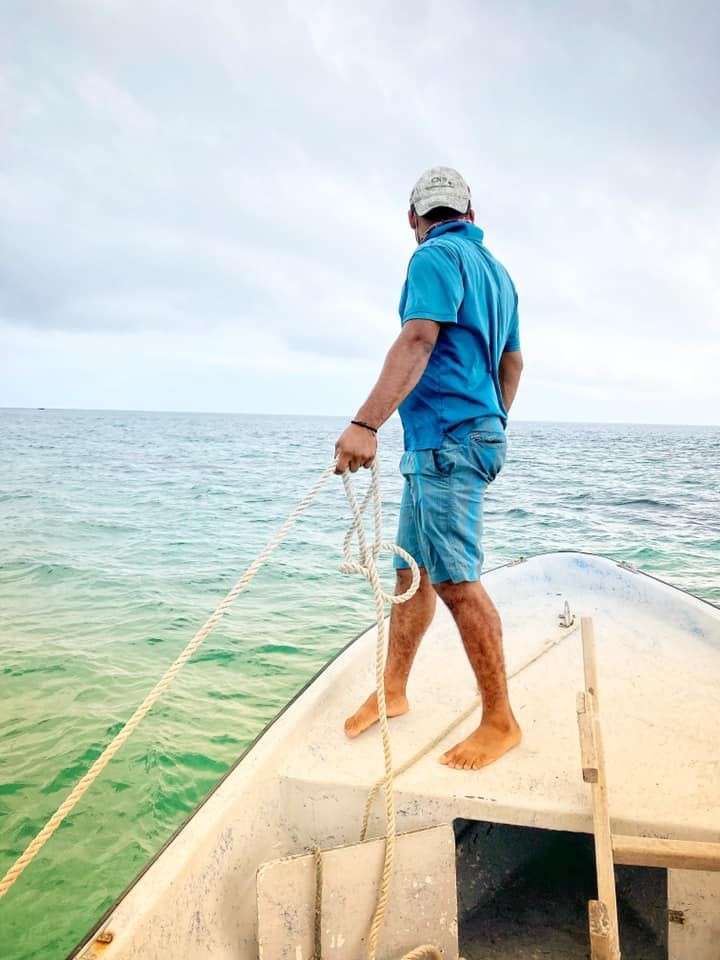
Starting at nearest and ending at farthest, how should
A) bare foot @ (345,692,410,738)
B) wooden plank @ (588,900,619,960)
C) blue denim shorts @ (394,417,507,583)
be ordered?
wooden plank @ (588,900,619,960) → blue denim shorts @ (394,417,507,583) → bare foot @ (345,692,410,738)

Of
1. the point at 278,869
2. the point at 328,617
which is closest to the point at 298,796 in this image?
the point at 278,869

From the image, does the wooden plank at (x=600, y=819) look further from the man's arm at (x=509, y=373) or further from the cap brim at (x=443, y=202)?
the cap brim at (x=443, y=202)

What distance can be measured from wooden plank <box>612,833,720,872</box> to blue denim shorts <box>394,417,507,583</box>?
0.84 metres

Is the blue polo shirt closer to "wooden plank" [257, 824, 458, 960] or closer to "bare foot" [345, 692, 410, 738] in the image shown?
"bare foot" [345, 692, 410, 738]

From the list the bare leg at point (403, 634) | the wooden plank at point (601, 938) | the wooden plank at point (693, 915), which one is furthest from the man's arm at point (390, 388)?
the wooden plank at point (693, 915)

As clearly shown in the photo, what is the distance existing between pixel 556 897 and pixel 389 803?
100 cm

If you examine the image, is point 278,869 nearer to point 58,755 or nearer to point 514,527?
point 58,755

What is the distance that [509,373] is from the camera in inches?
102

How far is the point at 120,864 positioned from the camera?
2.98 meters

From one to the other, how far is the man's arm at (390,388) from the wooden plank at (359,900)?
104 cm

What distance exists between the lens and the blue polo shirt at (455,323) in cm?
196

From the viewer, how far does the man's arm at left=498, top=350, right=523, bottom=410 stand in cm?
257

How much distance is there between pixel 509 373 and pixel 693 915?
191cm

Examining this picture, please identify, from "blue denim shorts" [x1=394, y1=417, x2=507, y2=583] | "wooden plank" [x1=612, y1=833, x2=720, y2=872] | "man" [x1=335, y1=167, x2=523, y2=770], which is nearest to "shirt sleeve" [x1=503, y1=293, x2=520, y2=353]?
"man" [x1=335, y1=167, x2=523, y2=770]
